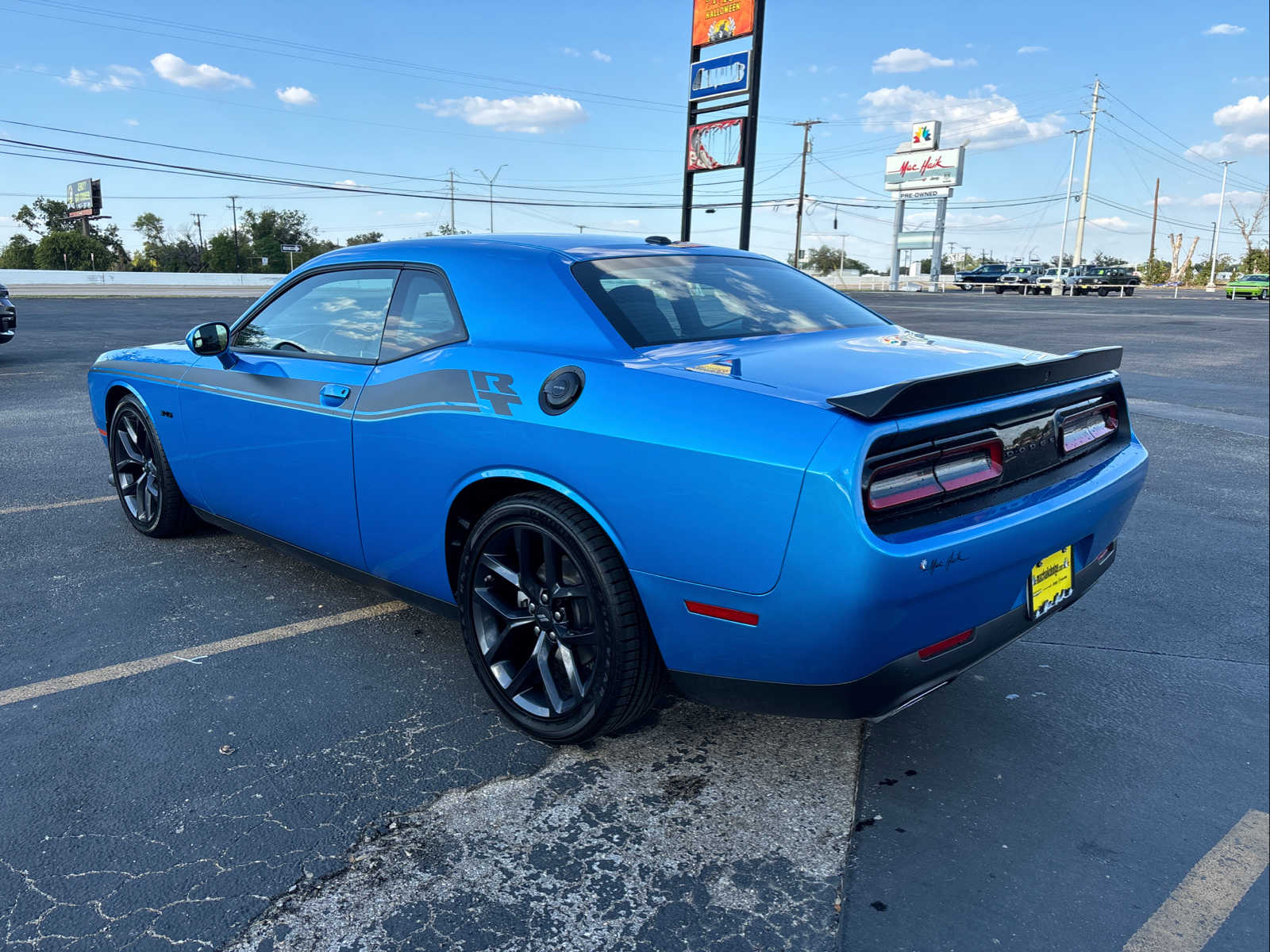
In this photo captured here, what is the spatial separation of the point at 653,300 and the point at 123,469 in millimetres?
3286

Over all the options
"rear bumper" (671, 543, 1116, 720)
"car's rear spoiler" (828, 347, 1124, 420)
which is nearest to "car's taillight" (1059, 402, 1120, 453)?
"car's rear spoiler" (828, 347, 1124, 420)

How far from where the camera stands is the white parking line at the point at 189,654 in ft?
10.1

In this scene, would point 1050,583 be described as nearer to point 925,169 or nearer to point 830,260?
point 925,169

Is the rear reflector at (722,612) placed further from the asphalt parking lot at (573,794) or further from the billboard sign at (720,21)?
the billboard sign at (720,21)

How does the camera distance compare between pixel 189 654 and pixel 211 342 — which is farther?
pixel 211 342

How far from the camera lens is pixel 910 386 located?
2.07 m

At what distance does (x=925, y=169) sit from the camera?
75.1 m

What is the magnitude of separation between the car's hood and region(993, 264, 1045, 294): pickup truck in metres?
63.5

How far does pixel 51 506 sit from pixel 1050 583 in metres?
5.24

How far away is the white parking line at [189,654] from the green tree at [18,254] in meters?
98.0

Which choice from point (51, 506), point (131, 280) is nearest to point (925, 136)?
point (131, 280)

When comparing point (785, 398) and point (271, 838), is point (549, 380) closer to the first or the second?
point (785, 398)

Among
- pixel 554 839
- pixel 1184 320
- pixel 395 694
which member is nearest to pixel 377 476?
pixel 395 694
